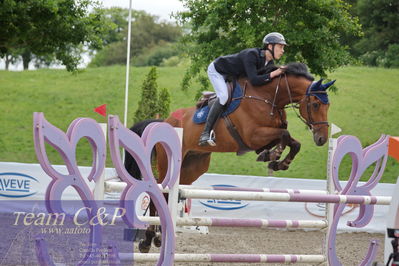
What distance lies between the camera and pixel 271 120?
19.6 feet

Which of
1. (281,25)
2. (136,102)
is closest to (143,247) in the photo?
(281,25)

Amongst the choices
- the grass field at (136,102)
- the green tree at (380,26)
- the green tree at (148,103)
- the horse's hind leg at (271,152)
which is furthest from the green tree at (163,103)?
the green tree at (380,26)

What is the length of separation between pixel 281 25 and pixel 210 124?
5227 millimetres

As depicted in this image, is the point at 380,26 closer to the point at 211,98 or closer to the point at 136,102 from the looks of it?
the point at 136,102

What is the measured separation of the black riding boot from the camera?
6.00m

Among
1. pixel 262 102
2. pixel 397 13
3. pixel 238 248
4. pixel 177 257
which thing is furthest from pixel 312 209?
pixel 397 13

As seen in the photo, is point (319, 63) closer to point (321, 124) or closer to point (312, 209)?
point (312, 209)

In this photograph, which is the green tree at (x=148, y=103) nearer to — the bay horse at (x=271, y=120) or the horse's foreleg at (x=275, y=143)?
the bay horse at (x=271, y=120)

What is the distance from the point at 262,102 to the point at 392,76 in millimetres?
19982

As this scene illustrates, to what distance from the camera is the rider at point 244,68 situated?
19.3ft

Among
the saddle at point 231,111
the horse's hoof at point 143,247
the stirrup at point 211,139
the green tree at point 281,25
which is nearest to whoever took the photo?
the horse's hoof at point 143,247

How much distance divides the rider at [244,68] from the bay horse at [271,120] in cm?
10

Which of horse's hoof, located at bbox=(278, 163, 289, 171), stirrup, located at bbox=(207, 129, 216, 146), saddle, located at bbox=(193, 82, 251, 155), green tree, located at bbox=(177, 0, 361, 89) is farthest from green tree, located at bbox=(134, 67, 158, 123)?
horse's hoof, located at bbox=(278, 163, 289, 171)

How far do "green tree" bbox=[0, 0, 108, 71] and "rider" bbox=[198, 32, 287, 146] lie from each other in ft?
20.3
